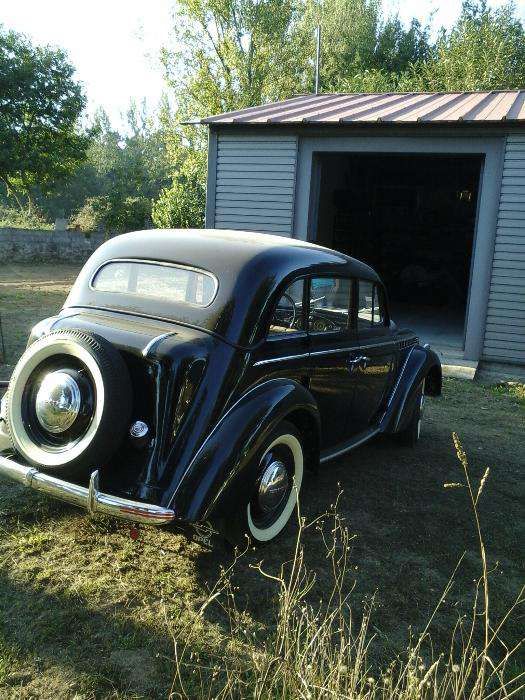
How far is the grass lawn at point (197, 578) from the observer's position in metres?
2.42

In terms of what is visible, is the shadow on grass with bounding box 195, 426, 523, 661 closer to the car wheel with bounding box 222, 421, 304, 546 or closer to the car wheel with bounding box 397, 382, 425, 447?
the car wheel with bounding box 222, 421, 304, 546

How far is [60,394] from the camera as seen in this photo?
2959 mm

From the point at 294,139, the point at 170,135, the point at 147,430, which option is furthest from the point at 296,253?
the point at 170,135

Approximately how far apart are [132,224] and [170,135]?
489 centimetres

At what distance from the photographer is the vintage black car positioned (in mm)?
2873

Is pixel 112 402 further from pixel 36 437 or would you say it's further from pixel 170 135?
pixel 170 135

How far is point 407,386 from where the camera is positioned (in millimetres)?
4957

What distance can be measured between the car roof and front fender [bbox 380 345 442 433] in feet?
4.17

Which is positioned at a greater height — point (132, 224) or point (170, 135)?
point (170, 135)

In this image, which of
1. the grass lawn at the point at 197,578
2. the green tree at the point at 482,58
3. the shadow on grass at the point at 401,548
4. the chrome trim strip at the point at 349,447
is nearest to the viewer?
the grass lawn at the point at 197,578

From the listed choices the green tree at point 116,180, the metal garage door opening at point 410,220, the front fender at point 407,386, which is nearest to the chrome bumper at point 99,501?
the front fender at point 407,386

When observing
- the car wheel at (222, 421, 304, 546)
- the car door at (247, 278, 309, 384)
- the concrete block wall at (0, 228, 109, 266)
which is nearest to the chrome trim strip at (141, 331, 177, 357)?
the car door at (247, 278, 309, 384)

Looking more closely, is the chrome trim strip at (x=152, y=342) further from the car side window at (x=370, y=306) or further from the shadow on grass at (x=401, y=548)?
the car side window at (x=370, y=306)

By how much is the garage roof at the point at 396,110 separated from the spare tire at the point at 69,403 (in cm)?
716
